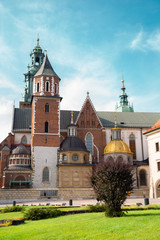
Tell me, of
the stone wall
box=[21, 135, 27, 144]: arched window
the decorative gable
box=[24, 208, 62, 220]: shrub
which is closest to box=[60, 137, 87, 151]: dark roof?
the decorative gable

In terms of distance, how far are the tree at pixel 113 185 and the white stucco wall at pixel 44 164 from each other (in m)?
29.7

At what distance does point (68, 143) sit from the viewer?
5091 centimetres

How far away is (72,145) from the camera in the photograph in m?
50.7

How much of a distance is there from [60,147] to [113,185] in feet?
110

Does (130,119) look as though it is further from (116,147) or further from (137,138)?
(116,147)

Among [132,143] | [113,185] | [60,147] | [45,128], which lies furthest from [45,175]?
[113,185]

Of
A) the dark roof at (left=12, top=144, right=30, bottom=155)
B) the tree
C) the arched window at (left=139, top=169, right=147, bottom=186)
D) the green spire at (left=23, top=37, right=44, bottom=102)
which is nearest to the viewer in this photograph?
the tree

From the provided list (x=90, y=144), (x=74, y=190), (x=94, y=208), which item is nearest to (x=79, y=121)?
(x=90, y=144)

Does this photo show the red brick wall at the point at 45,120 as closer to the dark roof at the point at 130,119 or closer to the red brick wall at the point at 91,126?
the red brick wall at the point at 91,126

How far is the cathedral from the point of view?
151 feet

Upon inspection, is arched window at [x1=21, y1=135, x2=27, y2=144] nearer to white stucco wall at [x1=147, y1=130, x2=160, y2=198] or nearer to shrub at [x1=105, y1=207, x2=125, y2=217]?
white stucco wall at [x1=147, y1=130, x2=160, y2=198]

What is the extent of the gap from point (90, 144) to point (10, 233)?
44.8m

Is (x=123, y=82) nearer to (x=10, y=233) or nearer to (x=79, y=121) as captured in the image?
(x=79, y=121)

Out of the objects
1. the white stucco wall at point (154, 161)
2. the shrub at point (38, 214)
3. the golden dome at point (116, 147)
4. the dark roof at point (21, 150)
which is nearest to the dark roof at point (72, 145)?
the golden dome at point (116, 147)
